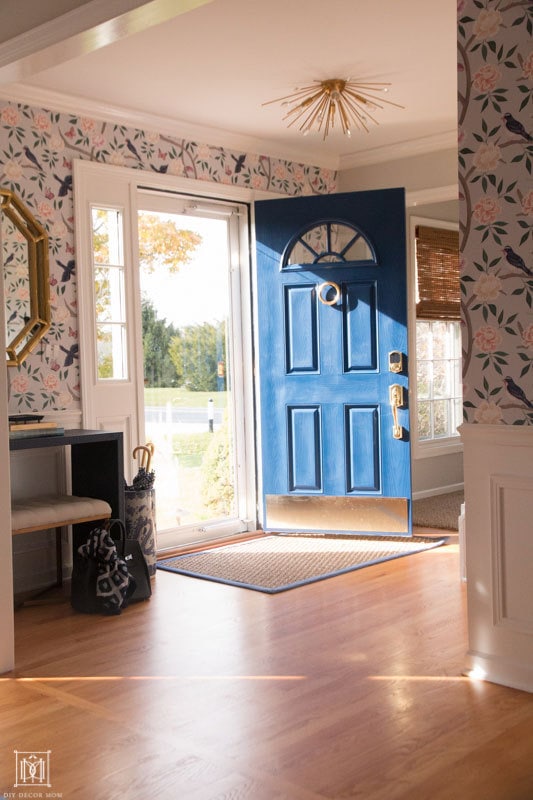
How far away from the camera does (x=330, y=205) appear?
572 centimetres

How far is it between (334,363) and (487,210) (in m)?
2.64

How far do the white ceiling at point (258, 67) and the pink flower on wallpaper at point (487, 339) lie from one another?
5.09ft

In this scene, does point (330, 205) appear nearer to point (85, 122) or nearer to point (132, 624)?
point (85, 122)

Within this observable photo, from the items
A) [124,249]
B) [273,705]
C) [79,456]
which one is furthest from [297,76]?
[273,705]

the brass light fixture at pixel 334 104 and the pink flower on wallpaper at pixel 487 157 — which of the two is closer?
the pink flower on wallpaper at pixel 487 157

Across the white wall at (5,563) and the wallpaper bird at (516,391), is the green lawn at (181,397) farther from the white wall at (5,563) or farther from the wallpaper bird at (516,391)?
the wallpaper bird at (516,391)

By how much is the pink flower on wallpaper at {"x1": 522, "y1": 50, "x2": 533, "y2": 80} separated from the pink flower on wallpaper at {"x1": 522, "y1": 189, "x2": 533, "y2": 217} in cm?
39

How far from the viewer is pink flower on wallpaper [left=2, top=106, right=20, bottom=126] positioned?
4605mm

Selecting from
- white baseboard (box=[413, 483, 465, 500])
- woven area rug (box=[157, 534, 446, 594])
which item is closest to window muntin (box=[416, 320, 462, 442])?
white baseboard (box=[413, 483, 465, 500])

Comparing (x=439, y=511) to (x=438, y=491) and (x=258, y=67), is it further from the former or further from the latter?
(x=258, y=67)

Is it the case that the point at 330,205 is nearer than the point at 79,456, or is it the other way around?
the point at 79,456

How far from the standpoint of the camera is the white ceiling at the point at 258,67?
3895 millimetres

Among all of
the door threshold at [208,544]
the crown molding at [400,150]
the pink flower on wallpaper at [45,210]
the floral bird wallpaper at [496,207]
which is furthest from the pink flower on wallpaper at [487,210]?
the door threshold at [208,544]

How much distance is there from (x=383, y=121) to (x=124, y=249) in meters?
1.82
